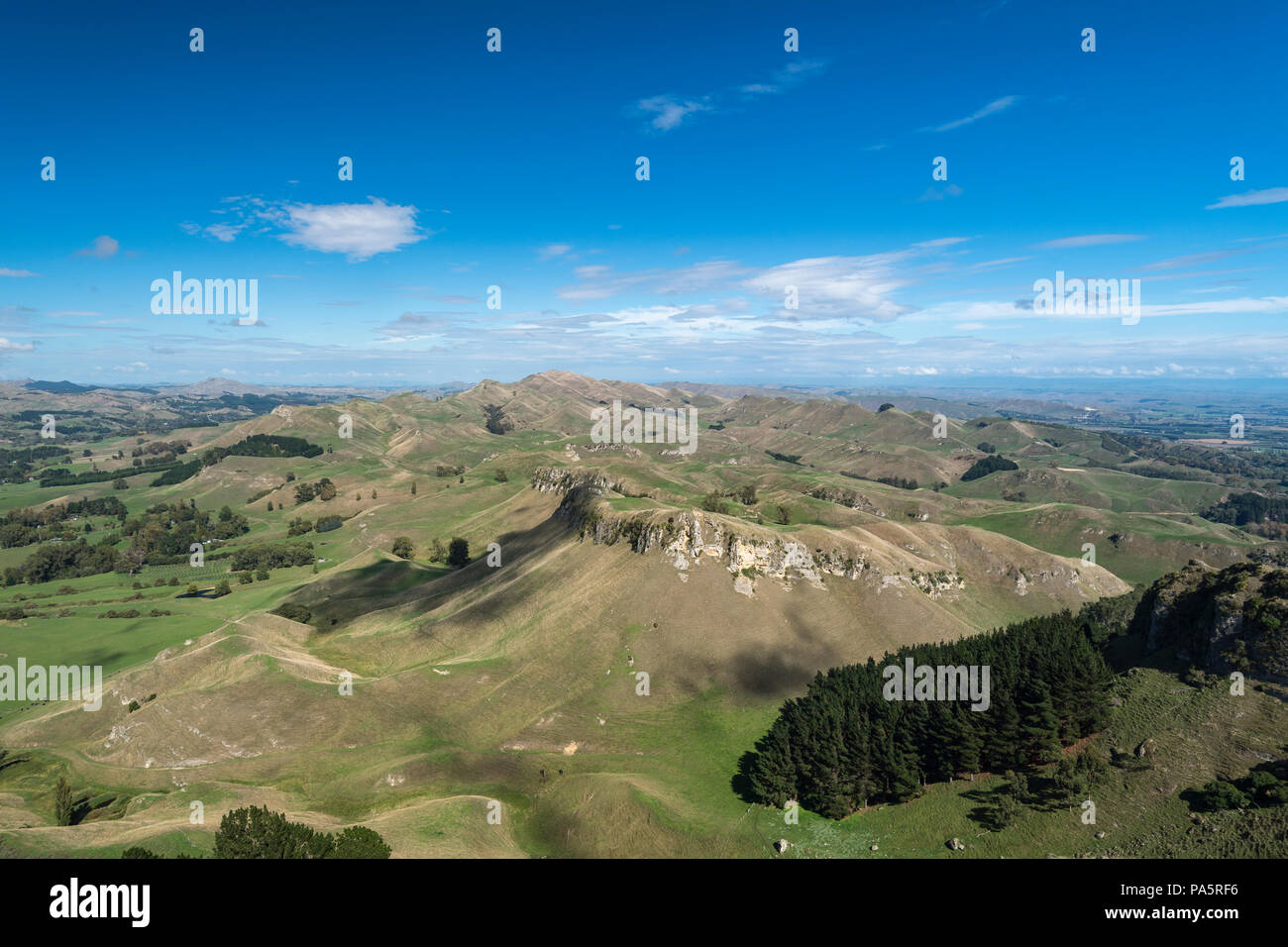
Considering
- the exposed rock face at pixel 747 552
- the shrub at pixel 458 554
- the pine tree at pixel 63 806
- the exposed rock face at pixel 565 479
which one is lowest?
the pine tree at pixel 63 806

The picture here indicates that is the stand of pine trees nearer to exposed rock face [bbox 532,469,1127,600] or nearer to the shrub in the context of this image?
exposed rock face [bbox 532,469,1127,600]

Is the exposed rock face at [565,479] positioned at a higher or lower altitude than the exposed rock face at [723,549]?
higher

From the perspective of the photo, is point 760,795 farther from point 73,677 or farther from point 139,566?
point 139,566

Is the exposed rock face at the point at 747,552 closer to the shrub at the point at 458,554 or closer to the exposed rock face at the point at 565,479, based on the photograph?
the exposed rock face at the point at 565,479

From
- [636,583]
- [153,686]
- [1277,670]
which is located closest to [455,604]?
[636,583]

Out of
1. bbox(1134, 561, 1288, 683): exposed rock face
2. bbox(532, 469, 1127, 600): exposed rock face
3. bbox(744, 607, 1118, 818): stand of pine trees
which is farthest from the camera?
bbox(532, 469, 1127, 600): exposed rock face

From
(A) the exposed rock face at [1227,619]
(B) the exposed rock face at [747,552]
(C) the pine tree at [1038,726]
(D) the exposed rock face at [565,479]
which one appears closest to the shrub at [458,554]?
(D) the exposed rock face at [565,479]

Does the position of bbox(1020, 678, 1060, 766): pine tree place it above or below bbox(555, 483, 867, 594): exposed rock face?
below

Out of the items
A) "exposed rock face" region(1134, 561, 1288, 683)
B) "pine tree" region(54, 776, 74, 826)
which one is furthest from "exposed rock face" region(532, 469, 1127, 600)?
"pine tree" region(54, 776, 74, 826)
